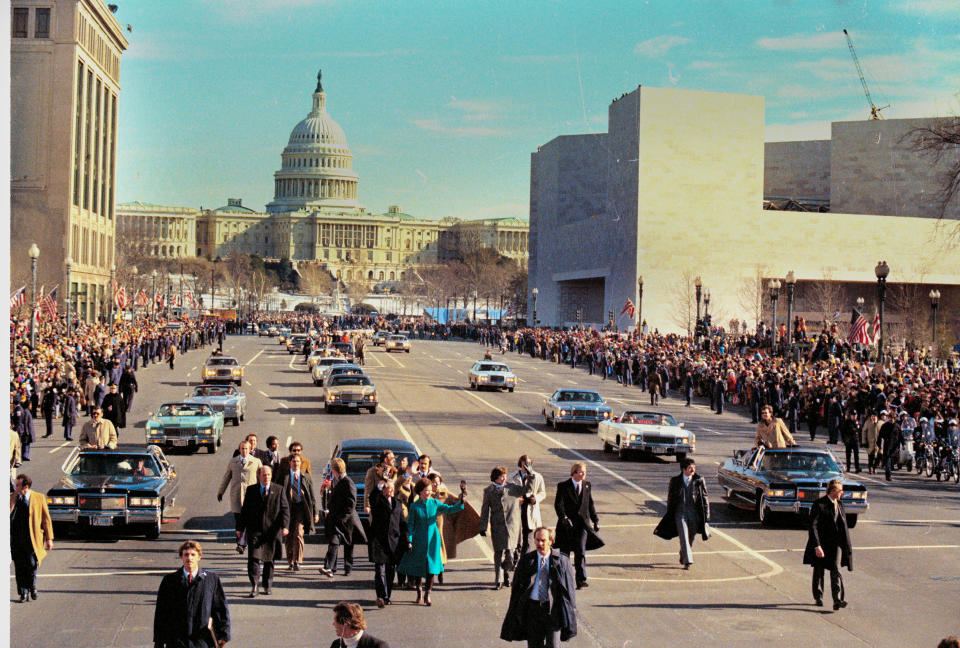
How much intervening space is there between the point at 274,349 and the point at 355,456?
65703mm

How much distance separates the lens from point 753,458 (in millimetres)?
20031

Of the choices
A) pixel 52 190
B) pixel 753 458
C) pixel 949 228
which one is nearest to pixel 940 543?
pixel 753 458

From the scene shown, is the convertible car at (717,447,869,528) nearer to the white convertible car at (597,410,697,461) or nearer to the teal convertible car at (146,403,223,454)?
the white convertible car at (597,410,697,461)

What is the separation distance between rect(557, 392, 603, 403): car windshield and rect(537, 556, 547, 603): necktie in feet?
80.2

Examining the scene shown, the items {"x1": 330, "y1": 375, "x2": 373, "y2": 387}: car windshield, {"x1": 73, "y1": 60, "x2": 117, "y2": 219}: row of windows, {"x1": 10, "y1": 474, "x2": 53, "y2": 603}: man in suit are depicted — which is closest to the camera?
{"x1": 10, "y1": 474, "x2": 53, "y2": 603}: man in suit

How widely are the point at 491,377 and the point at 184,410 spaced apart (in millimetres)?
21883

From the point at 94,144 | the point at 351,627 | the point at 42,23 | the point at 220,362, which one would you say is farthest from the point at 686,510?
the point at 94,144

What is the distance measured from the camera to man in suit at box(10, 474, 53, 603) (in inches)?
504

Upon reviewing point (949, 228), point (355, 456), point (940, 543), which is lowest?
point (940, 543)

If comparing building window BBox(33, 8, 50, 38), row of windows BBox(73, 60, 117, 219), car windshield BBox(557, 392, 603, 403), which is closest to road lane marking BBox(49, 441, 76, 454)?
car windshield BBox(557, 392, 603, 403)

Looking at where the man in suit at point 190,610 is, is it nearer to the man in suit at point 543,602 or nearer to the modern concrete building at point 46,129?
the man in suit at point 543,602

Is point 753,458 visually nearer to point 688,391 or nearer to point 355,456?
point 355,456

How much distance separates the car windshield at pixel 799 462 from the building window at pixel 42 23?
252ft

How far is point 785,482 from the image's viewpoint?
1875 cm
